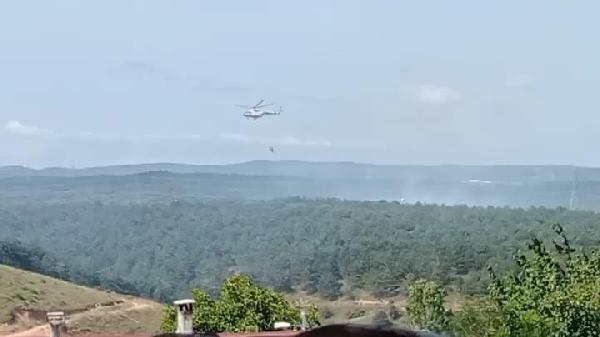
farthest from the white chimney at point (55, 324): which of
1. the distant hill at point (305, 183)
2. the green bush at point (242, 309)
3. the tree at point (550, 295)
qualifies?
the distant hill at point (305, 183)

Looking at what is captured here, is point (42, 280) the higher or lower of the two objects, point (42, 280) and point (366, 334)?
the lower

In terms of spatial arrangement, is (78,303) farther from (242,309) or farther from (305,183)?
(305,183)

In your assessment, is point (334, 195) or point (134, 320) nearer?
point (134, 320)

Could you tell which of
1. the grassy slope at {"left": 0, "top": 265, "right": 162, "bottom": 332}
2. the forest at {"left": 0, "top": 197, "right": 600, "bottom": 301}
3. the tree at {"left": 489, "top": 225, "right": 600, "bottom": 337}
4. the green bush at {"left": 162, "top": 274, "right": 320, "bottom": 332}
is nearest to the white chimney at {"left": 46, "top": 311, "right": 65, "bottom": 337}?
the tree at {"left": 489, "top": 225, "right": 600, "bottom": 337}

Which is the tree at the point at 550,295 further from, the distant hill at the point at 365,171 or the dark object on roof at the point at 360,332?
the distant hill at the point at 365,171

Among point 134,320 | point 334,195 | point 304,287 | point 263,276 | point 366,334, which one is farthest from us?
point 334,195

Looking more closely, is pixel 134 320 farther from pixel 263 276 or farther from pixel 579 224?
pixel 579 224

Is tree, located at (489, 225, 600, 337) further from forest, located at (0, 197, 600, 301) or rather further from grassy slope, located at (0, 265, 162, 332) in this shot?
forest, located at (0, 197, 600, 301)

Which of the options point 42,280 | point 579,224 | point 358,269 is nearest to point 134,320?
point 42,280
